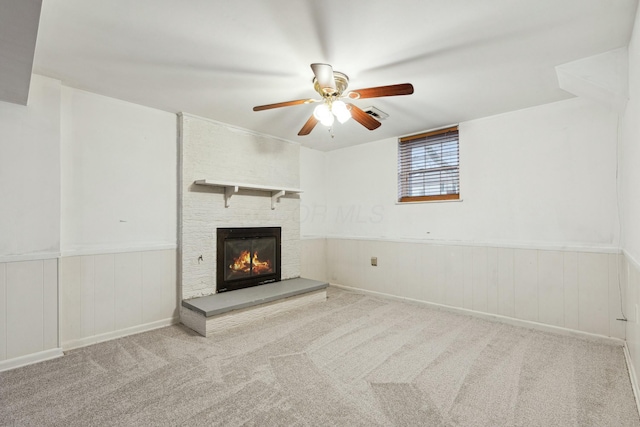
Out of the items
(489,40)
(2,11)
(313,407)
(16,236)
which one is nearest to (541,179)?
(489,40)

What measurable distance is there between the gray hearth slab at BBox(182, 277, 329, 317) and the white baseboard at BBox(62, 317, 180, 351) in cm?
26

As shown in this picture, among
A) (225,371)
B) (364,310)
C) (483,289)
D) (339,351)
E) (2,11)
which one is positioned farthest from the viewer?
(364,310)

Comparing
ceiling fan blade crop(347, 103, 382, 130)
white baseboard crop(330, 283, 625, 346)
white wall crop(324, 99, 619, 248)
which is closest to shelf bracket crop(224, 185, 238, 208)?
ceiling fan blade crop(347, 103, 382, 130)

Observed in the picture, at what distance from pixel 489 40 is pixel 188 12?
192 cm

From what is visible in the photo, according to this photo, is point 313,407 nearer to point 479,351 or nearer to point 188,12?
point 479,351

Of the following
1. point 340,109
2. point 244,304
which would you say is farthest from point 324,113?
point 244,304

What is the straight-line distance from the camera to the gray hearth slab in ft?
10.1

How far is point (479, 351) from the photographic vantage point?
2.64 meters

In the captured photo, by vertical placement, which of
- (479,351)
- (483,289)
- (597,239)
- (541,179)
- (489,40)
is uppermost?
(489,40)

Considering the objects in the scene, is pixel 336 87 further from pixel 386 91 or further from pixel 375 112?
pixel 375 112

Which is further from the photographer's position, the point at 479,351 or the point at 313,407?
the point at 479,351

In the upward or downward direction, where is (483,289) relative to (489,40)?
downward

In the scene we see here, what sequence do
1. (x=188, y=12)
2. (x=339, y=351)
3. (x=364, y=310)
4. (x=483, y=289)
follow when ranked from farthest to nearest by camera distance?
(x=364, y=310), (x=483, y=289), (x=339, y=351), (x=188, y=12)

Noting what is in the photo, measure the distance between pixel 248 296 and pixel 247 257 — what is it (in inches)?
25.7
